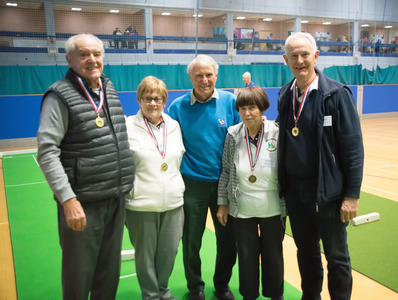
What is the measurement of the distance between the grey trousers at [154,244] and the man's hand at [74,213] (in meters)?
0.41

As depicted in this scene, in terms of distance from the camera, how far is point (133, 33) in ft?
37.9

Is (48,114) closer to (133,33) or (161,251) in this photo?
(161,251)

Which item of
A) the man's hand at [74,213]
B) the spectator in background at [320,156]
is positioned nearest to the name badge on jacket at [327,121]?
the spectator in background at [320,156]

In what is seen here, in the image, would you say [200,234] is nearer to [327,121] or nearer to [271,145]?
[271,145]

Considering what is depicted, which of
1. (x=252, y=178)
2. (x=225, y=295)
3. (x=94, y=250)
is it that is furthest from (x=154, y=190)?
(x=225, y=295)

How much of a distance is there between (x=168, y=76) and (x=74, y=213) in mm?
9758

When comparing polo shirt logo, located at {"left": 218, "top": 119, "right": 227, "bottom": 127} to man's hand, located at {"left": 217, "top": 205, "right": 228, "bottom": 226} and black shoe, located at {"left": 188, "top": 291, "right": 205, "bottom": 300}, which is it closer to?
man's hand, located at {"left": 217, "top": 205, "right": 228, "bottom": 226}

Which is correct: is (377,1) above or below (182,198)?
above

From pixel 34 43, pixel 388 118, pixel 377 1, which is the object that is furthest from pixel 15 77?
pixel 377 1

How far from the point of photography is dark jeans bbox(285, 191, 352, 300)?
191cm

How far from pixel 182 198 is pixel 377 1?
16.4 metres

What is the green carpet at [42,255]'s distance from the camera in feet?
8.55

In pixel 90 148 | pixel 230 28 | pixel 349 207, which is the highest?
pixel 230 28

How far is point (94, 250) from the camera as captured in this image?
1.88 metres
